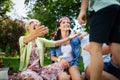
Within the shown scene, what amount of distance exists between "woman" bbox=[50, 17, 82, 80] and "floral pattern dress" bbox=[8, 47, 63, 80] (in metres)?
0.15

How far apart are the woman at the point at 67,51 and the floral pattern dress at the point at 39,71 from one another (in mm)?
145

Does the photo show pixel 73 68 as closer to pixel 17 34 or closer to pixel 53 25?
pixel 53 25

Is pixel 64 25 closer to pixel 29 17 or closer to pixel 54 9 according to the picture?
pixel 54 9

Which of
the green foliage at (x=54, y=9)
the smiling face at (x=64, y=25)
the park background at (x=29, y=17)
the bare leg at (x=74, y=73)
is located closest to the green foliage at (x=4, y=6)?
the park background at (x=29, y=17)

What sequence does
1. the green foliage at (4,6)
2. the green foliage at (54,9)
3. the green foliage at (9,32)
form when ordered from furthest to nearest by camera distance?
the green foliage at (9,32), the green foliage at (4,6), the green foliage at (54,9)

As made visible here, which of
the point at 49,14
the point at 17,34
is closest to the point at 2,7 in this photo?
the point at 17,34

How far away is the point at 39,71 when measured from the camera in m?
4.89

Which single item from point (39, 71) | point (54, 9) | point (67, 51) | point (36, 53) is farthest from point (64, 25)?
point (54, 9)

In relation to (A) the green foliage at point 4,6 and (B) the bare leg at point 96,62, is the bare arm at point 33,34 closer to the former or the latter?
(B) the bare leg at point 96,62

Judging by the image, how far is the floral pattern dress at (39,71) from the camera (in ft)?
15.2

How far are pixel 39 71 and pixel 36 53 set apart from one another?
29 cm

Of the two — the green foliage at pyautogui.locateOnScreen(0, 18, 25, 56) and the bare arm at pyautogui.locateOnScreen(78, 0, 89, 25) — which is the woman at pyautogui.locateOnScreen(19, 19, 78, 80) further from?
the green foliage at pyautogui.locateOnScreen(0, 18, 25, 56)

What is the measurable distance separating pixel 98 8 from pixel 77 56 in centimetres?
202

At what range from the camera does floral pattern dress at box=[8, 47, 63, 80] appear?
4.65 m
